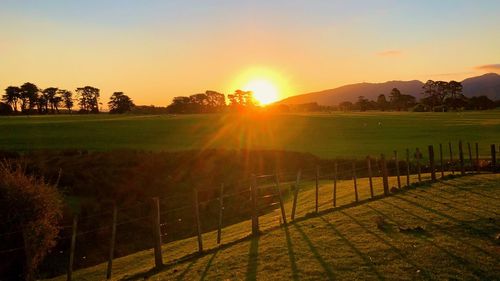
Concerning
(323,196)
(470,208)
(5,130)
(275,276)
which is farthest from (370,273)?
(5,130)

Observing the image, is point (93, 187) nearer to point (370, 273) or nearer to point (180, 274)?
point (180, 274)

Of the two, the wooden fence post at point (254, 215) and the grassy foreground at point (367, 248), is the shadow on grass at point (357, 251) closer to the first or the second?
the grassy foreground at point (367, 248)

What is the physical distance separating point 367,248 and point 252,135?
239ft

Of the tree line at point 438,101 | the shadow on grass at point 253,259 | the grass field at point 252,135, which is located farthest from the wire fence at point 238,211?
the tree line at point 438,101

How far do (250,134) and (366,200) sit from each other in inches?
2538

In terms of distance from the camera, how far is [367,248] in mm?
15617

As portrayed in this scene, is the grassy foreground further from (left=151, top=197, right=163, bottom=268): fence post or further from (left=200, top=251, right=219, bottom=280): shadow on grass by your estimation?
(left=151, top=197, right=163, bottom=268): fence post

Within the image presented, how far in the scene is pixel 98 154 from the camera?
6178 centimetres

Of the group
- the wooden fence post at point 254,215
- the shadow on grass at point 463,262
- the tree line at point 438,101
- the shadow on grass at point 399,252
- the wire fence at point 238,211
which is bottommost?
the wire fence at point 238,211

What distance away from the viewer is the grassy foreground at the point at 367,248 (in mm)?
13523

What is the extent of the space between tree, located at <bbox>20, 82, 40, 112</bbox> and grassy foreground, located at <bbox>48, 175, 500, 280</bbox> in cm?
15141

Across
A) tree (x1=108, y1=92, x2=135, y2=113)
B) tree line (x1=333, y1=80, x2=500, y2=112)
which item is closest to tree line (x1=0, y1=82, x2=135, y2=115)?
tree (x1=108, y1=92, x2=135, y2=113)

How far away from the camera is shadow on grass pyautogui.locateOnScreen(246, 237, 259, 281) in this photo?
14.1 m

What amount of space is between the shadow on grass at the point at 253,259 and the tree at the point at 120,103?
168 m
